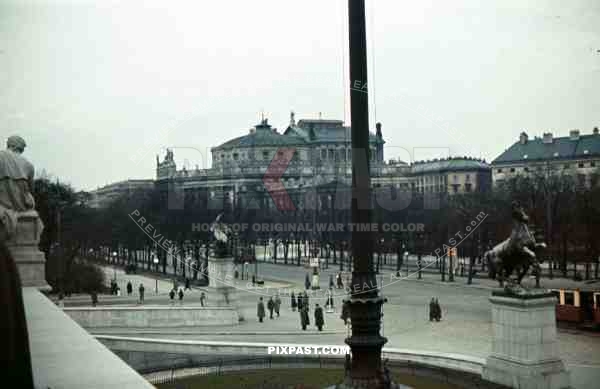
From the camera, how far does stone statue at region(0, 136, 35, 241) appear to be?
14.7 metres

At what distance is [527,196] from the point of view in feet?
203

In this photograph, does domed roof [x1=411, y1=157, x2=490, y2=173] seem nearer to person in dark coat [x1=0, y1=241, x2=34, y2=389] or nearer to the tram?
the tram

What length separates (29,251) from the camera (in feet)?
52.6

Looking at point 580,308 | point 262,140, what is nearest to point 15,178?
point 580,308

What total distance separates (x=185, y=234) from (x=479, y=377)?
4671cm

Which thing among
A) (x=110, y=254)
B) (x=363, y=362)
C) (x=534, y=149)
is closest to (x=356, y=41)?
(x=363, y=362)

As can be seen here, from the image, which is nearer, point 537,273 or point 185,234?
point 537,273

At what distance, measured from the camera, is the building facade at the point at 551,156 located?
88625mm

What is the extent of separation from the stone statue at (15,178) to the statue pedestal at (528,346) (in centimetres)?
1141

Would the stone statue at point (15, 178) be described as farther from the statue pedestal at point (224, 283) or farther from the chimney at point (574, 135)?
the chimney at point (574, 135)

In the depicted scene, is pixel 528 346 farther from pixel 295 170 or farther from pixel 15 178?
pixel 295 170

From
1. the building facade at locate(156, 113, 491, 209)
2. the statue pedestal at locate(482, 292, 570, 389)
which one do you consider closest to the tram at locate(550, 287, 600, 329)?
the statue pedestal at locate(482, 292, 570, 389)

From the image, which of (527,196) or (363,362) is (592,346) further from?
(527,196)

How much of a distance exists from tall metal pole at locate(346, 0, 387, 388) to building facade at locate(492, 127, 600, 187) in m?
70.7
